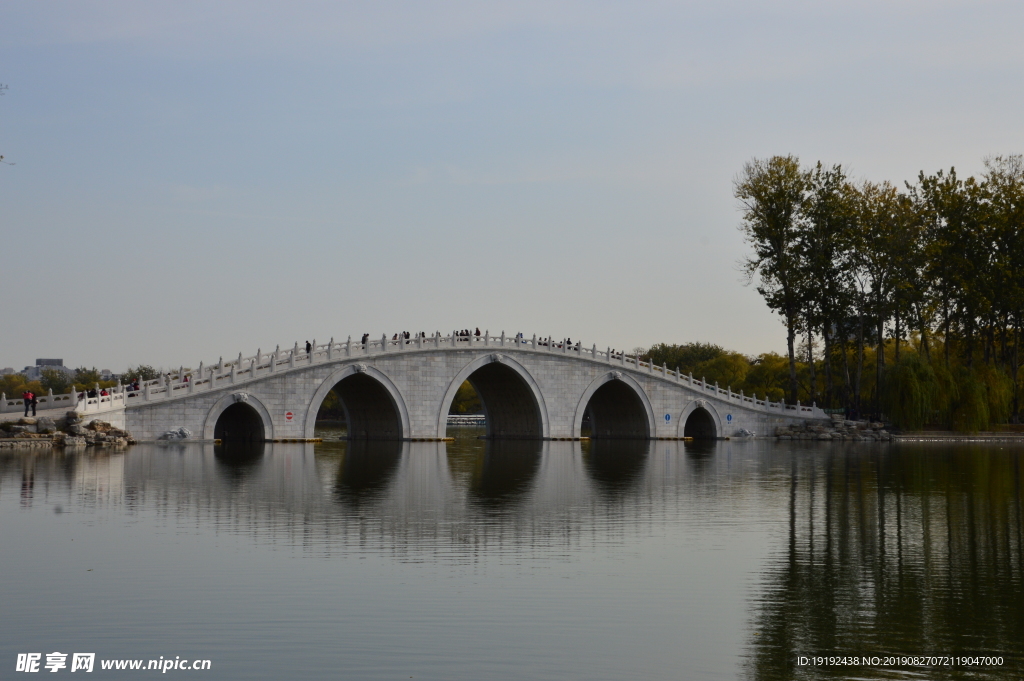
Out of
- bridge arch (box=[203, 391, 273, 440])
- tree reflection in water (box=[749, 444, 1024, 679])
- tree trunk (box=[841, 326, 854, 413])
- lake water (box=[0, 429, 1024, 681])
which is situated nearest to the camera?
lake water (box=[0, 429, 1024, 681])

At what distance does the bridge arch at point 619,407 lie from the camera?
181 ft

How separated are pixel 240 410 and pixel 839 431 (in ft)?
98.5

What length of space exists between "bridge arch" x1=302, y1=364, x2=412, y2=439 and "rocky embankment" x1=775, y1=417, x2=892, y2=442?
2163cm

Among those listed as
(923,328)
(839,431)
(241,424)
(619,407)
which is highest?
(923,328)

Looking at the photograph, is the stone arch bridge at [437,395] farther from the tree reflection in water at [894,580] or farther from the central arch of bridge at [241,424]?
the tree reflection in water at [894,580]

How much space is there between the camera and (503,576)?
13539 millimetres

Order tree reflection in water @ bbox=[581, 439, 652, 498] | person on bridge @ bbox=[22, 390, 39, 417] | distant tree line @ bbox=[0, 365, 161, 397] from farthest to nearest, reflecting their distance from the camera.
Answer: distant tree line @ bbox=[0, 365, 161, 397], person on bridge @ bbox=[22, 390, 39, 417], tree reflection in water @ bbox=[581, 439, 652, 498]

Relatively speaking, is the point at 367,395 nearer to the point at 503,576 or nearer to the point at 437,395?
the point at 437,395

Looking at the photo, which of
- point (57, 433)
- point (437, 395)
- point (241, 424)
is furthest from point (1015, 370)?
point (57, 433)

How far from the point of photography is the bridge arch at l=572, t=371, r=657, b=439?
55094 mm

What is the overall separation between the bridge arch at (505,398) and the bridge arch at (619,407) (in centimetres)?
209

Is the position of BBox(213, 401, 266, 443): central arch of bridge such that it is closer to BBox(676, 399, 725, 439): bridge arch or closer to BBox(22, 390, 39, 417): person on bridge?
BBox(22, 390, 39, 417): person on bridge

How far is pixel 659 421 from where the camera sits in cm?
5756

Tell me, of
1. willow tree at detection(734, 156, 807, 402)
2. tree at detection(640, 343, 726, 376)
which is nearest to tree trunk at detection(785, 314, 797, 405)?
willow tree at detection(734, 156, 807, 402)
